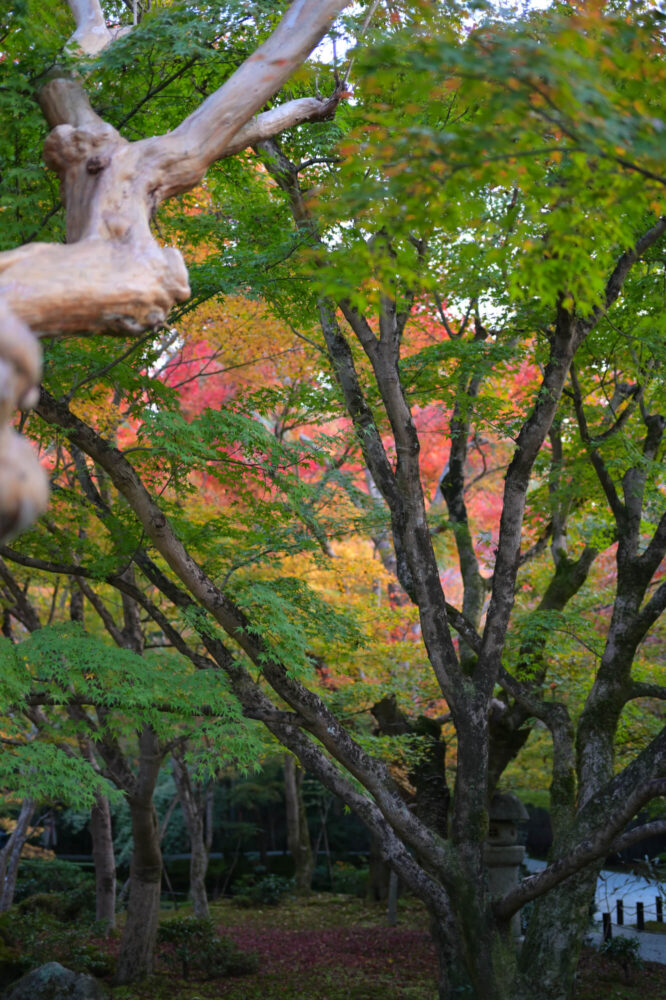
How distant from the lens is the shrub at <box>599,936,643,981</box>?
1105 centimetres

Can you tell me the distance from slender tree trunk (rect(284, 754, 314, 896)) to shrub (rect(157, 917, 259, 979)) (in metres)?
6.98

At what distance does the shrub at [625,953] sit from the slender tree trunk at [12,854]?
9.00 m

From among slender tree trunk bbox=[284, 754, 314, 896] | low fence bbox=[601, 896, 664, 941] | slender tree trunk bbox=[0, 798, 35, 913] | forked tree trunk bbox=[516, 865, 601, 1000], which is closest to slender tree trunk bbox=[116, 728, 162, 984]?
slender tree trunk bbox=[0, 798, 35, 913]

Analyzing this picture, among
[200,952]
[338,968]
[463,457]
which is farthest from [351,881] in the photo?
[463,457]

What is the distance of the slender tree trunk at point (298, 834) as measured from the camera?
19.5 meters

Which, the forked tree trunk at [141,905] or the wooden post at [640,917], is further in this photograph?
the wooden post at [640,917]

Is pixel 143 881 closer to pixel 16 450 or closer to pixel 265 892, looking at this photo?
pixel 265 892

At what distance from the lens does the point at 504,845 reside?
11039mm

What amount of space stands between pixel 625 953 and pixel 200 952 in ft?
18.7

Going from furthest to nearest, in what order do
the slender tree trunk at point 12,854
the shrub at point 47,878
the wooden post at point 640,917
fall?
the shrub at point 47,878
the wooden post at point 640,917
the slender tree trunk at point 12,854

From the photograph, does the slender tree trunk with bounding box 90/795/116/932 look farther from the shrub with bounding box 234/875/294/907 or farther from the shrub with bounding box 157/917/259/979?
the shrub with bounding box 234/875/294/907

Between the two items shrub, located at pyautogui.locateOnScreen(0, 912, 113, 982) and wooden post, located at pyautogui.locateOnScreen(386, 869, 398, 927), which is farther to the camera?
wooden post, located at pyautogui.locateOnScreen(386, 869, 398, 927)

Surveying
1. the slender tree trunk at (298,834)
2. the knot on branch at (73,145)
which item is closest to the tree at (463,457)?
the knot on branch at (73,145)

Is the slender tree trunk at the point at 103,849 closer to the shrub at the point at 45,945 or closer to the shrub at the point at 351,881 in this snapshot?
the shrub at the point at 45,945
